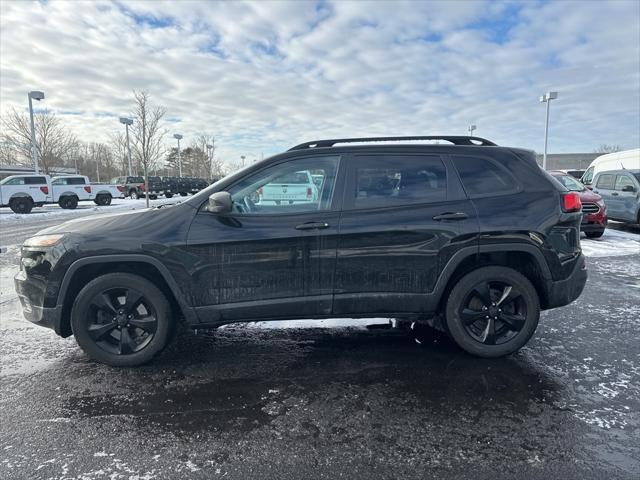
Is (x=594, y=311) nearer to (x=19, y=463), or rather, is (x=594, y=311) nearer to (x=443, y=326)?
(x=443, y=326)

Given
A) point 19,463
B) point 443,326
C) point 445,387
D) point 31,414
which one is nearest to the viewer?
point 19,463

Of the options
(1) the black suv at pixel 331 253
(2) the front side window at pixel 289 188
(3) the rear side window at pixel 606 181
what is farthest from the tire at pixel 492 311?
(3) the rear side window at pixel 606 181

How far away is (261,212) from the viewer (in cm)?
347

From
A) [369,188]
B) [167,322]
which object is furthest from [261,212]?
[167,322]

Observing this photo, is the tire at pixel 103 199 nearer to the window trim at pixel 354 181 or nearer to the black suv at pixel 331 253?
the black suv at pixel 331 253

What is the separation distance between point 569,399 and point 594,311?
98.0 inches

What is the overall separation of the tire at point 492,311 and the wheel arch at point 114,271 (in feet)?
7.58

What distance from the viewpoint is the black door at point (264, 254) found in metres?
3.38

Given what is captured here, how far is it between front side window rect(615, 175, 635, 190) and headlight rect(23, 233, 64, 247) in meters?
14.4

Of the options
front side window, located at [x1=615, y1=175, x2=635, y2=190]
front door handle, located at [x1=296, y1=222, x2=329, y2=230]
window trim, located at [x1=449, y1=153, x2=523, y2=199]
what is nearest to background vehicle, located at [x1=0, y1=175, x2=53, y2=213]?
front door handle, located at [x1=296, y1=222, x2=329, y2=230]

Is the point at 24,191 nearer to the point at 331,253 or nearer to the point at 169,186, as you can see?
the point at 169,186

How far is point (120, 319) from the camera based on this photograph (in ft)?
11.5

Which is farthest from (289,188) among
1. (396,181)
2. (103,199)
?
(103,199)

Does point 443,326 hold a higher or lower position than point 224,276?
lower
